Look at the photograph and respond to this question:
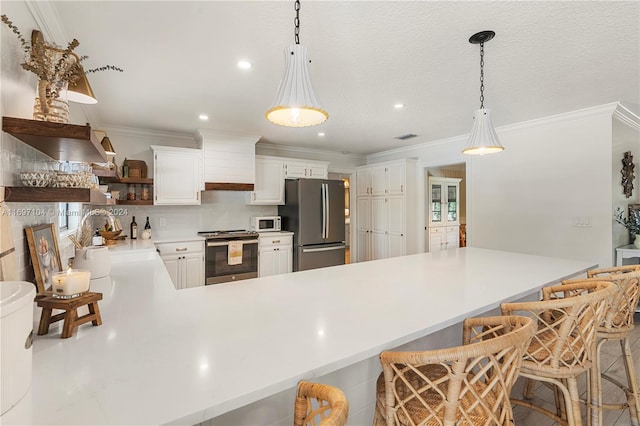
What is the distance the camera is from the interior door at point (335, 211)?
4.79 meters

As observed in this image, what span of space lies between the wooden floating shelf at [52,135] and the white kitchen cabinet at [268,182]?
10.5ft

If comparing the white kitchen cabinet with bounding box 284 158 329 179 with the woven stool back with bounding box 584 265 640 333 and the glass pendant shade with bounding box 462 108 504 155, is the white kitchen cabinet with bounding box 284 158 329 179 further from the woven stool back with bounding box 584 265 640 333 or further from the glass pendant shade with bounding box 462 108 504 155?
the woven stool back with bounding box 584 265 640 333

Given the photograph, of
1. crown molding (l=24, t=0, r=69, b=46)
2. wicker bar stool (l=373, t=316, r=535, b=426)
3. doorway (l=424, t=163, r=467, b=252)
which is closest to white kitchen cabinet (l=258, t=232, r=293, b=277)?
doorway (l=424, t=163, r=467, b=252)

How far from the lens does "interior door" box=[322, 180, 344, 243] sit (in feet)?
15.7

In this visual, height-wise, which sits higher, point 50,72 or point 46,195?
point 50,72

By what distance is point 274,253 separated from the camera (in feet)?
14.8

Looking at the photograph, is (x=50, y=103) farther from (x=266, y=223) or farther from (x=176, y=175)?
(x=266, y=223)

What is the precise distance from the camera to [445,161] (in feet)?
15.6

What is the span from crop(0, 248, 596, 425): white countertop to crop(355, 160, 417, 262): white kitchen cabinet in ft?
10.4

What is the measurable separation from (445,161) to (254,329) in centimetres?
448

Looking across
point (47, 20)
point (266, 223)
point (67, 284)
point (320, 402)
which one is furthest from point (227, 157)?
point (320, 402)

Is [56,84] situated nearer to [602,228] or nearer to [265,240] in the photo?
[265,240]

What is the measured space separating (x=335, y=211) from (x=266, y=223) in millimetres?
1123

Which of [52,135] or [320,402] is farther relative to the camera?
[52,135]
